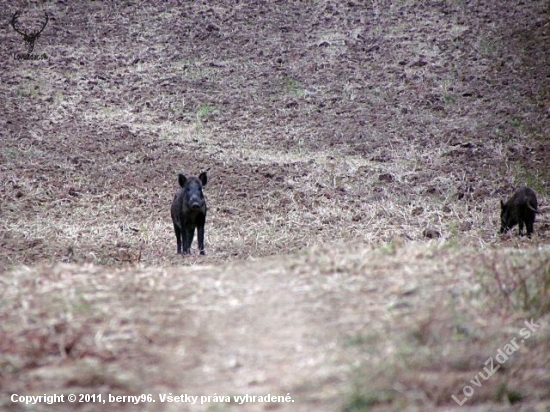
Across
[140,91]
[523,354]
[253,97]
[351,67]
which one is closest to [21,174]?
[140,91]

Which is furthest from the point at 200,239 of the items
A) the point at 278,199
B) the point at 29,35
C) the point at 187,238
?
the point at 29,35

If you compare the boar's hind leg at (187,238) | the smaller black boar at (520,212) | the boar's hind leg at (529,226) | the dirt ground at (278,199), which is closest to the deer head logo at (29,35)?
the dirt ground at (278,199)

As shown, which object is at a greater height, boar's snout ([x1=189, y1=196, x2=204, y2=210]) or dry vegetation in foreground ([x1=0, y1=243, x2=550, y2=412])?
boar's snout ([x1=189, y1=196, x2=204, y2=210])

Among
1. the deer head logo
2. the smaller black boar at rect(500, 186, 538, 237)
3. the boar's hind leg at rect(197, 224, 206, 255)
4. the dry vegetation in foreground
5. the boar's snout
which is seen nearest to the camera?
the dry vegetation in foreground

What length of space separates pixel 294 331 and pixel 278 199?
34.1 ft

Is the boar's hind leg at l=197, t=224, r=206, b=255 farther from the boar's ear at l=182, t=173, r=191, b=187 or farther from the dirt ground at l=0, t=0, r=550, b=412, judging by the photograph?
the boar's ear at l=182, t=173, r=191, b=187

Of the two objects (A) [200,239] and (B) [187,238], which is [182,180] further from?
(A) [200,239]

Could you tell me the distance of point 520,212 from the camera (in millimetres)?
13172

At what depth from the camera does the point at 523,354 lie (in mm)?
5074

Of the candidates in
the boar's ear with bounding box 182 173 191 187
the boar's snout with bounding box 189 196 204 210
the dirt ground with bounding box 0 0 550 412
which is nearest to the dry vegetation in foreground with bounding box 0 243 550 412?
the dirt ground with bounding box 0 0 550 412

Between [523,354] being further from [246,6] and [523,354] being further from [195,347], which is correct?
[246,6]

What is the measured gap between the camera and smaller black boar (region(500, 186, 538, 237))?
43.0 ft

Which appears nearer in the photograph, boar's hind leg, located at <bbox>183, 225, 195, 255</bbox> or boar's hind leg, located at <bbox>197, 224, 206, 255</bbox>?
boar's hind leg, located at <bbox>197, 224, 206, 255</bbox>

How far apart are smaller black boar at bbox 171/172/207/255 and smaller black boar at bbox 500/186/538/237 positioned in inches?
207
